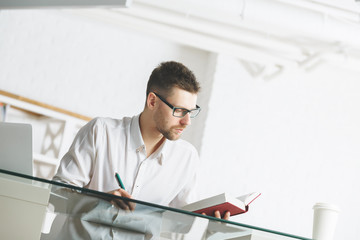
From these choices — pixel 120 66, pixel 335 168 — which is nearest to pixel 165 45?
pixel 120 66

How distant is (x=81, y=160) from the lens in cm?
183

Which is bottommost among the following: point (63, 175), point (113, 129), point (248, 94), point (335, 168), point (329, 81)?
point (63, 175)

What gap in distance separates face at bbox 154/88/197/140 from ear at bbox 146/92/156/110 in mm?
31

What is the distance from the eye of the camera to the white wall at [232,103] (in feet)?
14.6

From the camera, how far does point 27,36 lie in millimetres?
4457

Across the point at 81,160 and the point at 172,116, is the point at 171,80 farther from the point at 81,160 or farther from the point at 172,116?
the point at 81,160

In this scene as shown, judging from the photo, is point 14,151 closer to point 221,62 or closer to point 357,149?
point 221,62

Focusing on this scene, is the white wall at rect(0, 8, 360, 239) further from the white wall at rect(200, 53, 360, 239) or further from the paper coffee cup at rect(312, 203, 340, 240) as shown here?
the paper coffee cup at rect(312, 203, 340, 240)

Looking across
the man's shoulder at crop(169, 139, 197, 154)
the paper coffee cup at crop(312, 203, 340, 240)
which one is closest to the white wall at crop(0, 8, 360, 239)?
the man's shoulder at crop(169, 139, 197, 154)

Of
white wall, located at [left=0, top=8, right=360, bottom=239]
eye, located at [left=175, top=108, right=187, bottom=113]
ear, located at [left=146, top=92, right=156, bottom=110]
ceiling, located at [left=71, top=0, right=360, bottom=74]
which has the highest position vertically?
ceiling, located at [left=71, top=0, right=360, bottom=74]

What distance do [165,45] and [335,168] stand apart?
6.67 feet

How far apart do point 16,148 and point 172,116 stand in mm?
705

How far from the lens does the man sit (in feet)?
6.20

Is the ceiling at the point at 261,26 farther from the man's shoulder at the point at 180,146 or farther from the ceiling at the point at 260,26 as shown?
the man's shoulder at the point at 180,146
